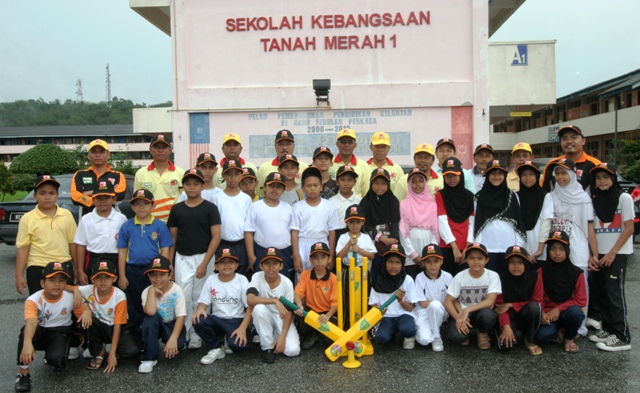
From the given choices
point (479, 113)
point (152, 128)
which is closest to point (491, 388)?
point (479, 113)

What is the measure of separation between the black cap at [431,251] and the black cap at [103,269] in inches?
114

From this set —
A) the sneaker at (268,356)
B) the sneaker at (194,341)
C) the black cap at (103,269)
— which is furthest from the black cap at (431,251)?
the black cap at (103,269)

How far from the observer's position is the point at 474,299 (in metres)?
5.20

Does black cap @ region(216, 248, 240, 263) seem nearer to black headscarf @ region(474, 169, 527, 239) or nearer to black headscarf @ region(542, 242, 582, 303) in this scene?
black headscarf @ region(474, 169, 527, 239)

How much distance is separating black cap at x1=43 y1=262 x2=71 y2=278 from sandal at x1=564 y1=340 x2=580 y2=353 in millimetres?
4504

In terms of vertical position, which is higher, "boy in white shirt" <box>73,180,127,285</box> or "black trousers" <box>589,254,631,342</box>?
"boy in white shirt" <box>73,180,127,285</box>

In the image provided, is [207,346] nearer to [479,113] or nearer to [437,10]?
[479,113]

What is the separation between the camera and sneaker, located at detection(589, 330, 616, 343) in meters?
5.08

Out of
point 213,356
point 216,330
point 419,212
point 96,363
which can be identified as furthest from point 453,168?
point 96,363

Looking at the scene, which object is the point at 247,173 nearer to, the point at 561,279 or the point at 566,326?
the point at 561,279

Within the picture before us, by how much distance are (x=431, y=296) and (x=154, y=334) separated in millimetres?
2593

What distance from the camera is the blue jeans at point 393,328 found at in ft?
16.7

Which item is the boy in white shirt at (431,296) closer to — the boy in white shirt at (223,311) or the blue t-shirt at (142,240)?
the boy in white shirt at (223,311)

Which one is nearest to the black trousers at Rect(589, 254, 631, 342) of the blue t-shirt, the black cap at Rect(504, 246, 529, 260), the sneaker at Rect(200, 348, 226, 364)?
the black cap at Rect(504, 246, 529, 260)
